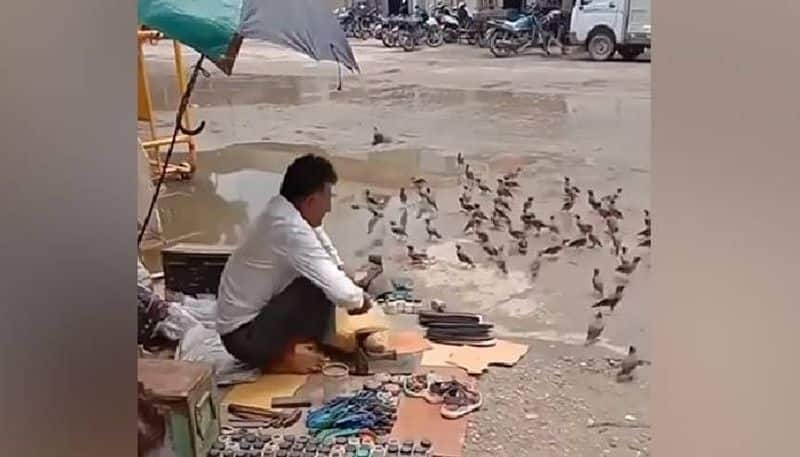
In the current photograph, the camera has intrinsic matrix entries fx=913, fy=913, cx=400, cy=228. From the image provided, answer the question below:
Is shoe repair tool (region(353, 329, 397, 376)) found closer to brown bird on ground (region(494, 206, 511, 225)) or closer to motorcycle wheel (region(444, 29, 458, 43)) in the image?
brown bird on ground (region(494, 206, 511, 225))

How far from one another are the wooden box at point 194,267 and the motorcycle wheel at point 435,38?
30.9 inches

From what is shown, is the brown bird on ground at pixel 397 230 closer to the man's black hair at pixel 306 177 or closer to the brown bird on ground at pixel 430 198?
the brown bird on ground at pixel 430 198

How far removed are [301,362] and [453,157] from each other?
657mm

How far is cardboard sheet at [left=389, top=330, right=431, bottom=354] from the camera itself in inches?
85.2

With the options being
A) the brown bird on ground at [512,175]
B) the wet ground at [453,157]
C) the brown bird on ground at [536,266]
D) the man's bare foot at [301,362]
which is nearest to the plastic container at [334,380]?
the man's bare foot at [301,362]

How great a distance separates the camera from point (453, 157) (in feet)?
7.78

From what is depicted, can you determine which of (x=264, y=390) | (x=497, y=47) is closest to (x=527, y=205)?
(x=497, y=47)

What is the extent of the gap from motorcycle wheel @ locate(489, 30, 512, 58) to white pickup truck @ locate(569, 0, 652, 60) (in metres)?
0.13

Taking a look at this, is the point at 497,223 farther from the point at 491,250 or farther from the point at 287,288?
the point at 287,288
